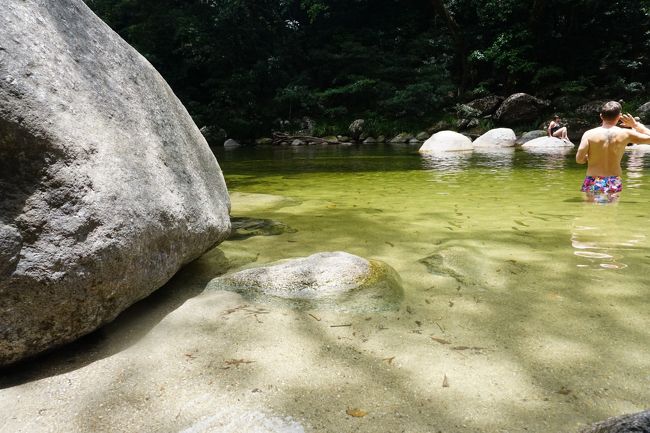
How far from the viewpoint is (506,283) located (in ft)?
7.34

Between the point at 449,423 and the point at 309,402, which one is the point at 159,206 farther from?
the point at 449,423

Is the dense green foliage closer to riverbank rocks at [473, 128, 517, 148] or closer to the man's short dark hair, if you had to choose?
riverbank rocks at [473, 128, 517, 148]

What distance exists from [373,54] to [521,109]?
24.5 ft

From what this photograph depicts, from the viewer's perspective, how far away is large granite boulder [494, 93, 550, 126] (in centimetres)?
1677

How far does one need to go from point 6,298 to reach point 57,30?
103cm

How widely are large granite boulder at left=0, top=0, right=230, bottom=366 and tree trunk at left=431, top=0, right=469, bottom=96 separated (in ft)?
65.0

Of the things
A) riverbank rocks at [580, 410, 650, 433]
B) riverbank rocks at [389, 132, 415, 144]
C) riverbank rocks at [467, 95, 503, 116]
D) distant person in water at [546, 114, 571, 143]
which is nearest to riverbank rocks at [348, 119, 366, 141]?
riverbank rocks at [389, 132, 415, 144]

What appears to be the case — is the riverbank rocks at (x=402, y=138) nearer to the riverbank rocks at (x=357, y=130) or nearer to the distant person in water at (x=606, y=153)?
the riverbank rocks at (x=357, y=130)

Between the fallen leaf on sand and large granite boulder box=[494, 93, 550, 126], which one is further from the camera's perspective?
large granite boulder box=[494, 93, 550, 126]

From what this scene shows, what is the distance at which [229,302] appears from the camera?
2.02 metres

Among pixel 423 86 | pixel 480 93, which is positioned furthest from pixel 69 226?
pixel 480 93

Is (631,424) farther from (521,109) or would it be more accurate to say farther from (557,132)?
(521,109)

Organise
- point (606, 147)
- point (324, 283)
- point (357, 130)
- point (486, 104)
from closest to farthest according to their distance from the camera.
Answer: point (324, 283), point (606, 147), point (486, 104), point (357, 130)

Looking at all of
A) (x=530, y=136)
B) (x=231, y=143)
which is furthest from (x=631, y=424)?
(x=231, y=143)
